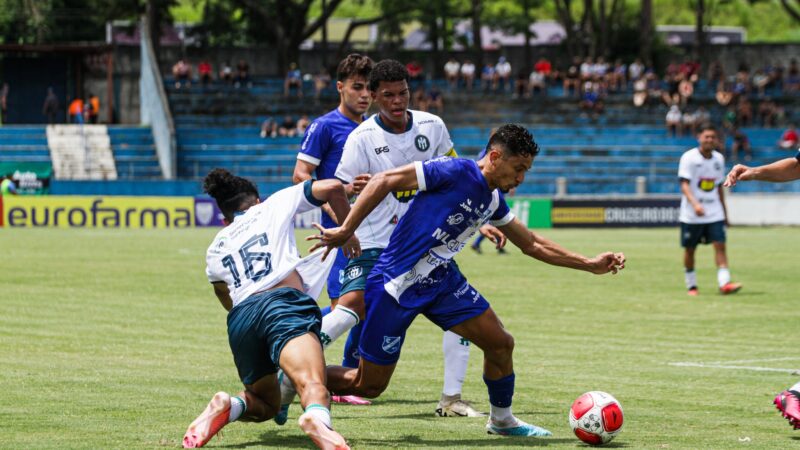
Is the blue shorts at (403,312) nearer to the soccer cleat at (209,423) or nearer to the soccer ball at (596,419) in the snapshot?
the soccer ball at (596,419)

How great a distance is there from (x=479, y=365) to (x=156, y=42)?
154 feet

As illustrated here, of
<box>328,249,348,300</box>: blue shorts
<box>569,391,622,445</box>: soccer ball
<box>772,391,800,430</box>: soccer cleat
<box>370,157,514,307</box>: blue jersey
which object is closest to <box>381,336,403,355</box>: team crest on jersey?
<box>370,157,514,307</box>: blue jersey

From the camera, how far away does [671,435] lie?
8344 millimetres

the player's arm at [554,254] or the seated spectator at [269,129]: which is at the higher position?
the player's arm at [554,254]

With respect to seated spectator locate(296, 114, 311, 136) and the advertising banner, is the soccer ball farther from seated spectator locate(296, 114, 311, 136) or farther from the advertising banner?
seated spectator locate(296, 114, 311, 136)

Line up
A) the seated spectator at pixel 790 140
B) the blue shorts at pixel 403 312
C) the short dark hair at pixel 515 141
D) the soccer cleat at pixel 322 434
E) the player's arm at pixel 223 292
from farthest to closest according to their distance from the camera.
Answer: the seated spectator at pixel 790 140, the blue shorts at pixel 403 312, the player's arm at pixel 223 292, the short dark hair at pixel 515 141, the soccer cleat at pixel 322 434

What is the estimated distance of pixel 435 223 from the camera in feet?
26.2

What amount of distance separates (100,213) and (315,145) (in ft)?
98.9

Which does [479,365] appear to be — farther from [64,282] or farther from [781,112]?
[781,112]

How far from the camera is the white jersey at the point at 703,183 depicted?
20.2 metres

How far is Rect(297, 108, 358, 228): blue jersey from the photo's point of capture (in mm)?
9883

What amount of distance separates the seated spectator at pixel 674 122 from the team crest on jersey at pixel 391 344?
4414 cm

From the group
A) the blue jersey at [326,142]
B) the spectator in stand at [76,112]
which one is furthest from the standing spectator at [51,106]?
the blue jersey at [326,142]

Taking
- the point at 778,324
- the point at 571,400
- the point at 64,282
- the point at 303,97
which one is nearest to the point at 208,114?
the point at 303,97
